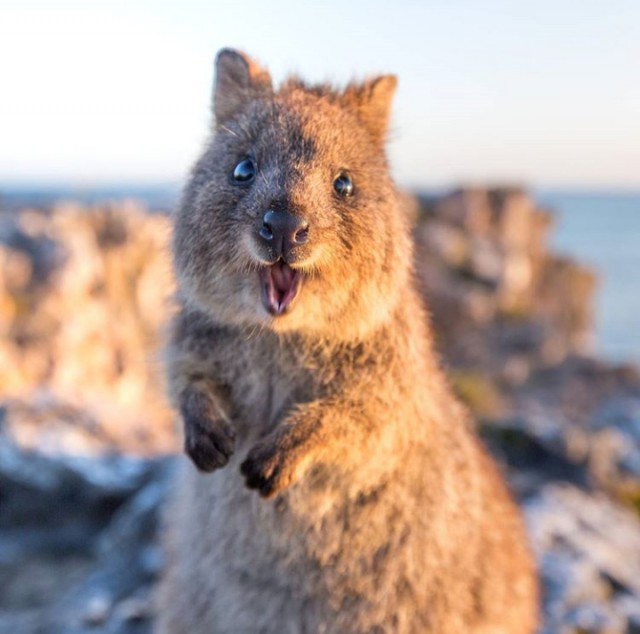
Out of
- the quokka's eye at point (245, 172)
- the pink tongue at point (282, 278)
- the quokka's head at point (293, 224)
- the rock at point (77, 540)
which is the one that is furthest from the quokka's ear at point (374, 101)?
the rock at point (77, 540)

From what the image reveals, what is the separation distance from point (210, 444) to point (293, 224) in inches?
49.0

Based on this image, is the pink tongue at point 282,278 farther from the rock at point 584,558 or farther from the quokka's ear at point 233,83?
the rock at point 584,558

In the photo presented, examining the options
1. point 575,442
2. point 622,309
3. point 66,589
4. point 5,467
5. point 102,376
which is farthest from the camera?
point 622,309

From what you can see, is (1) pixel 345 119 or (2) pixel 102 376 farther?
(2) pixel 102 376

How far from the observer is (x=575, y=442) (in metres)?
7.31

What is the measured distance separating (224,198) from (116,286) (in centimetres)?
1111

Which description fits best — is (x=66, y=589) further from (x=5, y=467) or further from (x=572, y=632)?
(x=572, y=632)

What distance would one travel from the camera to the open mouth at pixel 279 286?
3.43 meters

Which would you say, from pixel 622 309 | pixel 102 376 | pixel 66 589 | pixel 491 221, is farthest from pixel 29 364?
pixel 622 309

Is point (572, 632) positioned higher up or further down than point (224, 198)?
further down

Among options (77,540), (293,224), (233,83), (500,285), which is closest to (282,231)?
(293,224)

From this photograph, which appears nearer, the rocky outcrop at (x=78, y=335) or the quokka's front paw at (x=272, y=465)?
the quokka's front paw at (x=272, y=465)

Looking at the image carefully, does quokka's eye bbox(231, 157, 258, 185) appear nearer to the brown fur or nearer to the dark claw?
the brown fur

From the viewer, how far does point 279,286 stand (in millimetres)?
3482
